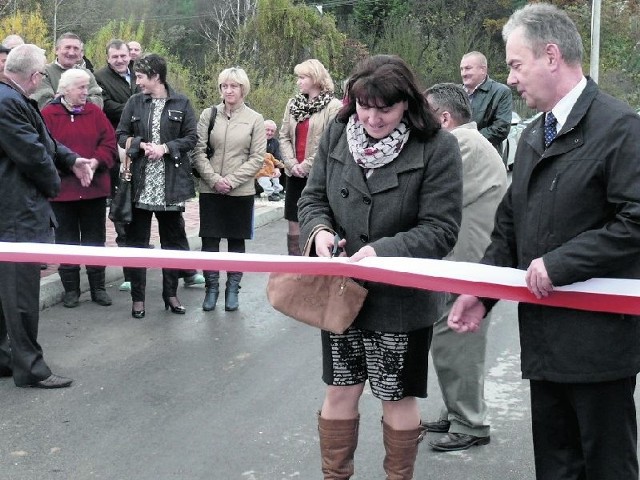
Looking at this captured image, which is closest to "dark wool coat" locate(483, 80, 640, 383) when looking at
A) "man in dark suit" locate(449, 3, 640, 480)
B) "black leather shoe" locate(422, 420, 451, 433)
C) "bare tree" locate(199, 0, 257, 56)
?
"man in dark suit" locate(449, 3, 640, 480)

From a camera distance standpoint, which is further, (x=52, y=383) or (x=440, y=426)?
(x=52, y=383)

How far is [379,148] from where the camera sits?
391cm

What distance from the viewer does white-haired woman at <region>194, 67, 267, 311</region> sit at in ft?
26.7

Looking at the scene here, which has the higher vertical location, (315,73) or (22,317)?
(315,73)

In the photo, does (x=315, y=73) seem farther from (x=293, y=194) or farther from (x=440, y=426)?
(x=440, y=426)

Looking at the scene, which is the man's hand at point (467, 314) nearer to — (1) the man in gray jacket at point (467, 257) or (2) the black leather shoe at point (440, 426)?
(1) the man in gray jacket at point (467, 257)

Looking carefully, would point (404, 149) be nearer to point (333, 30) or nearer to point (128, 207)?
point (128, 207)

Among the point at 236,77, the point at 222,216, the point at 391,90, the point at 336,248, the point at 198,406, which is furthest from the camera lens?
the point at 222,216

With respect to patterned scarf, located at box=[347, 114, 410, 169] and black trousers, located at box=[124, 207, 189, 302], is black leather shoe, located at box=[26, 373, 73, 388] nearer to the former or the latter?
black trousers, located at box=[124, 207, 189, 302]

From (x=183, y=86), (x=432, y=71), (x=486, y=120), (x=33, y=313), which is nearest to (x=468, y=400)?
(x=33, y=313)

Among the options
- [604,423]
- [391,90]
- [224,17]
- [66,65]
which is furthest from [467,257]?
[224,17]

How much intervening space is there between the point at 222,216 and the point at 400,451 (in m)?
4.53

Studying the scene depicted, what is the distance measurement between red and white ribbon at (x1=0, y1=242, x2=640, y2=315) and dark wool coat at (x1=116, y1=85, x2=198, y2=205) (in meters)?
3.54

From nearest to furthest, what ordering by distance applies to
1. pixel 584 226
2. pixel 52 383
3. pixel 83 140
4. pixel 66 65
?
pixel 584 226
pixel 52 383
pixel 83 140
pixel 66 65
